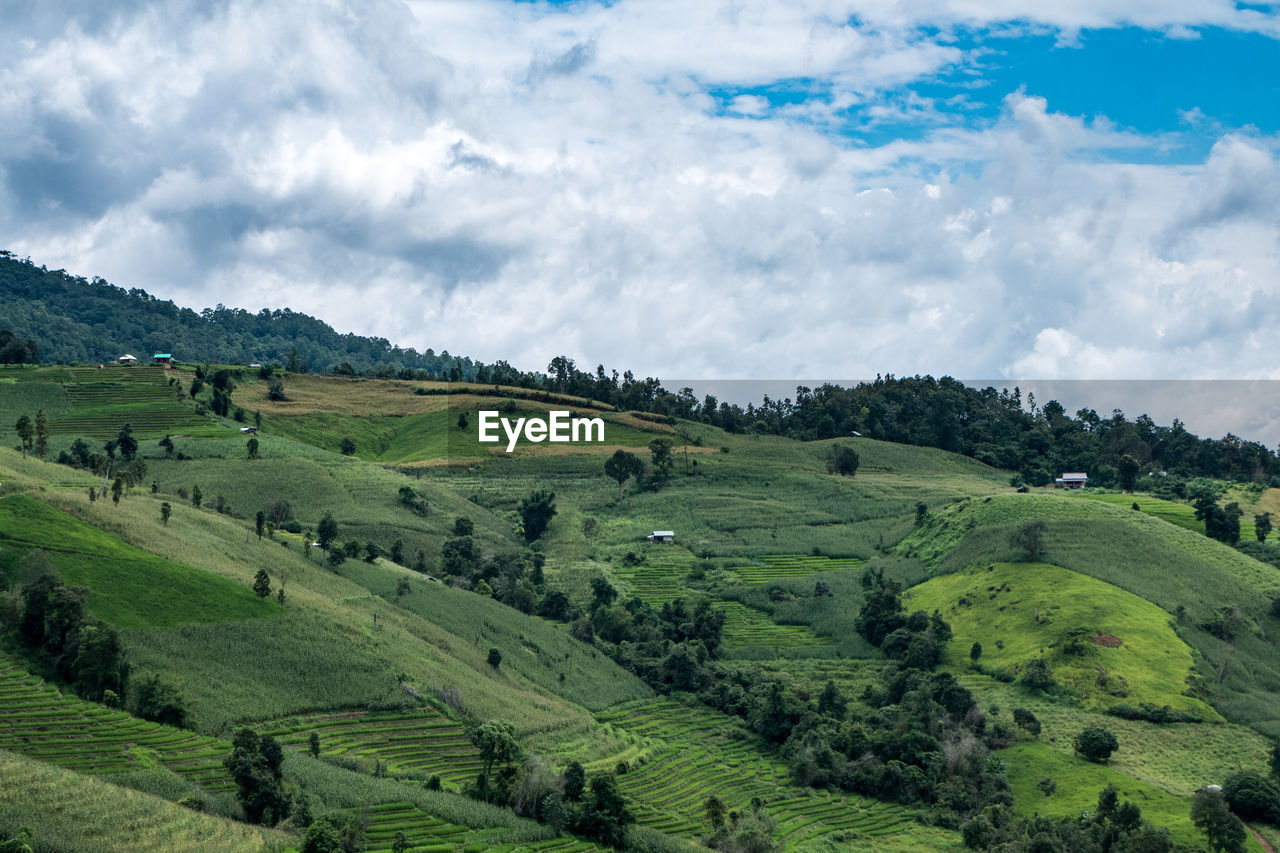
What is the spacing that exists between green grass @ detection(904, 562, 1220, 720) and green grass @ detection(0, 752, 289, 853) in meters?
77.2

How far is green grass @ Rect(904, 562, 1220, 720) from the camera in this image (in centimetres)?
10631

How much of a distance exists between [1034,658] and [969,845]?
34.3 metres

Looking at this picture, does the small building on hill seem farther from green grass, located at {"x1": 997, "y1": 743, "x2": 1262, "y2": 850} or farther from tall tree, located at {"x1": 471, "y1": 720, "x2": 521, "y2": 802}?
tall tree, located at {"x1": 471, "y1": 720, "x2": 521, "y2": 802}

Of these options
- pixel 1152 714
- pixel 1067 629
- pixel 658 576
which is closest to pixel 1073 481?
Answer: pixel 658 576

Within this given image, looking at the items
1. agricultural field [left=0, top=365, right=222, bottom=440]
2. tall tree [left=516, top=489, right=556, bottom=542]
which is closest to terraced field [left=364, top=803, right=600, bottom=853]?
tall tree [left=516, top=489, right=556, bottom=542]


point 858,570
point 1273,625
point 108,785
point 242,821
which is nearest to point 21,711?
point 108,785

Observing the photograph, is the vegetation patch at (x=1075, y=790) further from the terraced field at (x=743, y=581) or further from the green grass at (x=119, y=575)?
the green grass at (x=119, y=575)

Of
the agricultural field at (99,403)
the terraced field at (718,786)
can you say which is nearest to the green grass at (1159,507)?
the terraced field at (718,786)

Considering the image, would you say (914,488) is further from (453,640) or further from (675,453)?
(453,640)

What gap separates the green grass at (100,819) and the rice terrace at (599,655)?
164 mm

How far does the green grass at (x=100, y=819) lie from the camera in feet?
171

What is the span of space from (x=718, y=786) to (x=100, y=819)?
50503 mm

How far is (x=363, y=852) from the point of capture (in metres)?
60.1

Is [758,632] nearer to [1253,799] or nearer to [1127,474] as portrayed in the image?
[1253,799]
